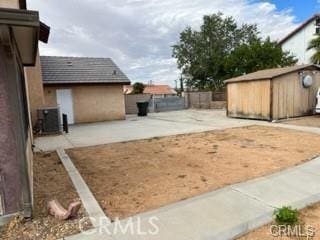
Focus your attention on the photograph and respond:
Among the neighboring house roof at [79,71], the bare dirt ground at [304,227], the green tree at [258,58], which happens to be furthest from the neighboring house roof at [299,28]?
the bare dirt ground at [304,227]

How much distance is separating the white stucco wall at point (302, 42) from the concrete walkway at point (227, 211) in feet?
96.3

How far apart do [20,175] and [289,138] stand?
26.0 ft

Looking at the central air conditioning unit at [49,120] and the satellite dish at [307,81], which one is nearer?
the central air conditioning unit at [49,120]

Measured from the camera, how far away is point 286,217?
10.7 ft

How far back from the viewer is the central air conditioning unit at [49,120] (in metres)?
10.5

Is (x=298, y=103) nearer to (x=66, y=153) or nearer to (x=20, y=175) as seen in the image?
(x=66, y=153)

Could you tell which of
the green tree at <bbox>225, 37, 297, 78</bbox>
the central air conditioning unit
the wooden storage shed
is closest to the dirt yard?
the central air conditioning unit

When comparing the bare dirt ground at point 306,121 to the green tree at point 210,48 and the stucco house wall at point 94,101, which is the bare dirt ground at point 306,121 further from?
the green tree at point 210,48

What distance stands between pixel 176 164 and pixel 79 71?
11791mm

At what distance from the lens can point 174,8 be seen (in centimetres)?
1894

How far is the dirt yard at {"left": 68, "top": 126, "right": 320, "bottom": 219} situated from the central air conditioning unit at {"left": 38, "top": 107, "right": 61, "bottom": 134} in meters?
3.49

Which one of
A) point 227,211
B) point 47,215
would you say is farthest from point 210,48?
point 47,215

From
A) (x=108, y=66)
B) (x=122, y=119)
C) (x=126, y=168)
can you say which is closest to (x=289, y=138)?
(x=126, y=168)

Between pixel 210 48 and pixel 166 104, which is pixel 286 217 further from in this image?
pixel 210 48
